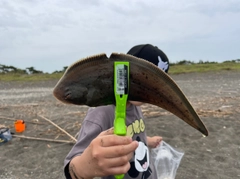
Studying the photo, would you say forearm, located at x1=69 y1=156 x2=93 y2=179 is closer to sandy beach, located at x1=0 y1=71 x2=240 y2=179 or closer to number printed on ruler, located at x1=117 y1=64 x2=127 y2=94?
number printed on ruler, located at x1=117 y1=64 x2=127 y2=94

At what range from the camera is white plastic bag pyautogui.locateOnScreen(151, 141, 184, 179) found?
4250 mm

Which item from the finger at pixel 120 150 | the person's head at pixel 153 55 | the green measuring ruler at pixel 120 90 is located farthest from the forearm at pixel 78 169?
the person's head at pixel 153 55

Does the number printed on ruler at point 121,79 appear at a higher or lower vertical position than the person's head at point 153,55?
higher

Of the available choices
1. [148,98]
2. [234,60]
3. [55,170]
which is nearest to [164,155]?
[55,170]

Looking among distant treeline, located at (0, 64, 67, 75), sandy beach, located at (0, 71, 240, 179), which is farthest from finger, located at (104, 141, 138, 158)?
distant treeline, located at (0, 64, 67, 75)

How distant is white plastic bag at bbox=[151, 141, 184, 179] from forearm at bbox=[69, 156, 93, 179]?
8.57 feet

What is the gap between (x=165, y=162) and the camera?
4328mm

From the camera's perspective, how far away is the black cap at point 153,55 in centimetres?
214

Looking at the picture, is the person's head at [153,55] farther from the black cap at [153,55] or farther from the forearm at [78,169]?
the forearm at [78,169]

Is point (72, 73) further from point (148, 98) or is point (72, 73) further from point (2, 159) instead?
point (2, 159)

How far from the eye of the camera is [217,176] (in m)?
4.75

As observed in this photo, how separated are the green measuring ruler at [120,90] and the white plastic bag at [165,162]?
3.08 metres

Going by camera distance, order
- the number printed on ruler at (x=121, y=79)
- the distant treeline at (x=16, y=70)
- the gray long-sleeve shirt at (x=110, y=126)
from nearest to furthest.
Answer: the number printed on ruler at (x=121, y=79) → the gray long-sleeve shirt at (x=110, y=126) → the distant treeline at (x=16, y=70)

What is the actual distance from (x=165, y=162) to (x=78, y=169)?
2.87 meters
